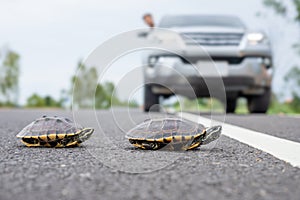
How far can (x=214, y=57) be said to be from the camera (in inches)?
313

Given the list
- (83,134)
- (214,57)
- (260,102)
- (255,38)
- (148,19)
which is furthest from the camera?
(260,102)

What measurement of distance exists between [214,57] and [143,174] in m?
5.94

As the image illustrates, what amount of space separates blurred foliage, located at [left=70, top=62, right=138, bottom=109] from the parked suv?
3230 mm

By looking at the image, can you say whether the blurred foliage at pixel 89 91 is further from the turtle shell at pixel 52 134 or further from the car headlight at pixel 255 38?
the car headlight at pixel 255 38

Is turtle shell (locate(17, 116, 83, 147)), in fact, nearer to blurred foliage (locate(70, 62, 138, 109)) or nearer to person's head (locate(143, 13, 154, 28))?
blurred foliage (locate(70, 62, 138, 109))

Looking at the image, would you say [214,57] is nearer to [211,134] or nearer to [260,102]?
[260,102]

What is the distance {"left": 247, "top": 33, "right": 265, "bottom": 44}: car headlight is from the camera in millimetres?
8209

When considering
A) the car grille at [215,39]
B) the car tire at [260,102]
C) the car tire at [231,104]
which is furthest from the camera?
the car tire at [231,104]

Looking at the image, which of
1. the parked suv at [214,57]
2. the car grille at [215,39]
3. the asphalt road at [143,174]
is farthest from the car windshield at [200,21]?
the asphalt road at [143,174]

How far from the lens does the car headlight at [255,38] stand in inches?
323

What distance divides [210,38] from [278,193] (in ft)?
21.2

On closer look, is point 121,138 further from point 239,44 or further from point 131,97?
point 239,44

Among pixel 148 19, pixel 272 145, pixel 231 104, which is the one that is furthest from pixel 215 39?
pixel 272 145

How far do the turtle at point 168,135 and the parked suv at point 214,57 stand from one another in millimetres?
3735
